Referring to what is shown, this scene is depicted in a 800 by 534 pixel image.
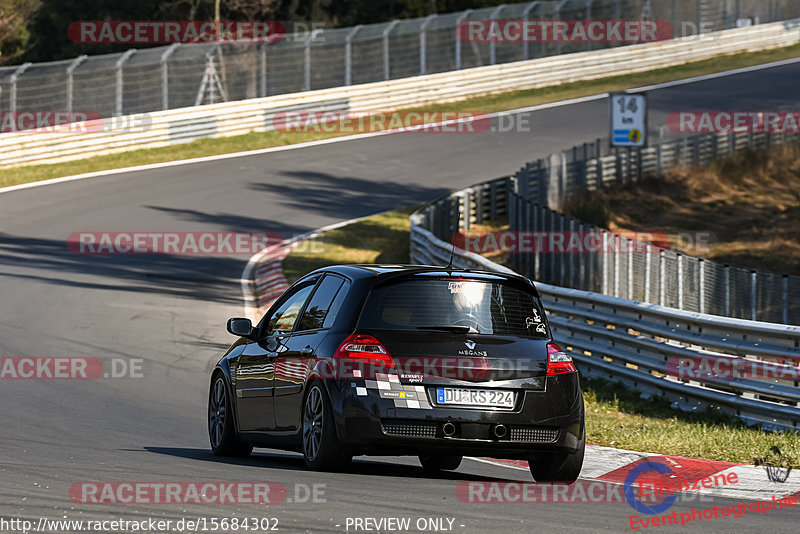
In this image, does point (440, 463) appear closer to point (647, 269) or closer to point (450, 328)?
point (450, 328)

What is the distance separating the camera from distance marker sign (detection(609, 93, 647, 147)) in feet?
92.3

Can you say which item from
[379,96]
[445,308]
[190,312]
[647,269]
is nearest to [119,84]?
[379,96]

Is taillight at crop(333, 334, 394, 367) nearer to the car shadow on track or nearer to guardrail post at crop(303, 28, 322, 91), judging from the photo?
the car shadow on track

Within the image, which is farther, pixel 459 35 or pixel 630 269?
pixel 459 35

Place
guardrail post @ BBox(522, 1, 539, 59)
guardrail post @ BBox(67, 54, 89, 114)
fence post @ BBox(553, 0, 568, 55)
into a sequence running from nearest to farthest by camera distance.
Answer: guardrail post @ BBox(67, 54, 89, 114) < guardrail post @ BBox(522, 1, 539, 59) < fence post @ BBox(553, 0, 568, 55)

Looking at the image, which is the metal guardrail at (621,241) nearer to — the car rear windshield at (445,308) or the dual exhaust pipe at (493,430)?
the car rear windshield at (445,308)

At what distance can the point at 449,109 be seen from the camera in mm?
41625

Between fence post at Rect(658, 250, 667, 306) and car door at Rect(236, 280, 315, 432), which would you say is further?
fence post at Rect(658, 250, 667, 306)

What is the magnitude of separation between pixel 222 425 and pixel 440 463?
5.78 ft

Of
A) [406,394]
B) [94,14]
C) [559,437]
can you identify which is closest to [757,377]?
[559,437]

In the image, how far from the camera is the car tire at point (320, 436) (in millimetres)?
8266

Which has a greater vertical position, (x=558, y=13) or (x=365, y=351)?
(x=558, y=13)

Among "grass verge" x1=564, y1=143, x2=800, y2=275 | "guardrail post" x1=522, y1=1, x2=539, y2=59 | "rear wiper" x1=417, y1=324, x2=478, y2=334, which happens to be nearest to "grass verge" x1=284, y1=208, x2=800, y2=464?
"rear wiper" x1=417, y1=324, x2=478, y2=334

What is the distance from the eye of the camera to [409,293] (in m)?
8.52
